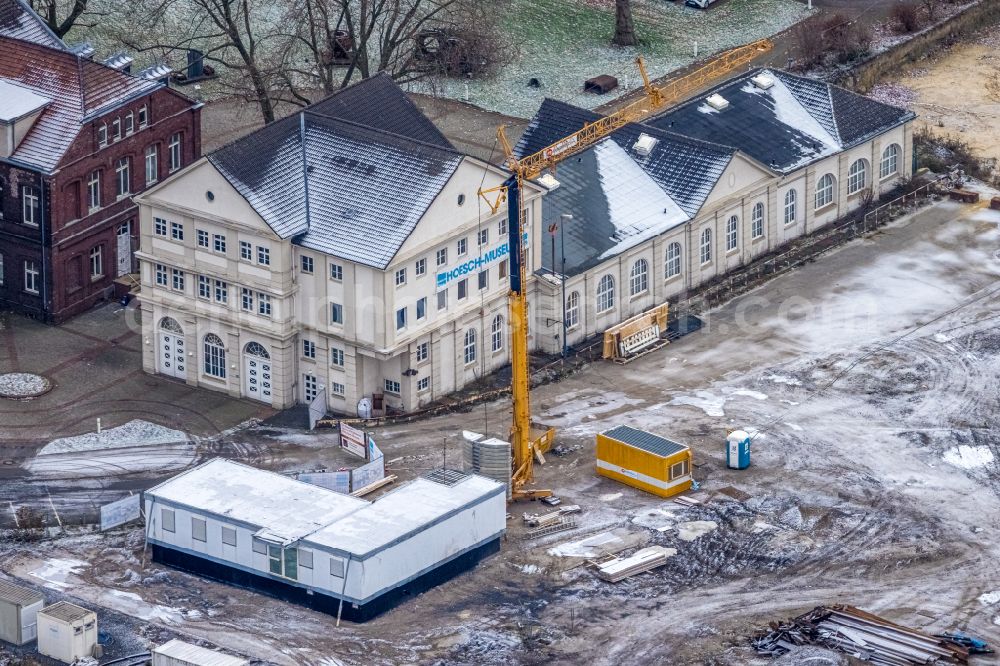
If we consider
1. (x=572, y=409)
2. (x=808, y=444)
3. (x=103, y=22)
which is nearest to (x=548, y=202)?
(x=572, y=409)

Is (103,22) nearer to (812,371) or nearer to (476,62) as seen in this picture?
(476,62)

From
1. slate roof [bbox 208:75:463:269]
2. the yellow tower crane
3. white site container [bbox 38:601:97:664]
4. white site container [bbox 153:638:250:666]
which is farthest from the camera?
slate roof [bbox 208:75:463:269]

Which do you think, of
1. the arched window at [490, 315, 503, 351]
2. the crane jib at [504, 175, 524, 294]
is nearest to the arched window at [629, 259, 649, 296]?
the arched window at [490, 315, 503, 351]

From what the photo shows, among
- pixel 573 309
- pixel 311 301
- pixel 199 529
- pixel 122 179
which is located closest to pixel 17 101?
pixel 122 179

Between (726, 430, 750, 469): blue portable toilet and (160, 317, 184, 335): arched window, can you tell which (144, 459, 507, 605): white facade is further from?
(160, 317, 184, 335): arched window

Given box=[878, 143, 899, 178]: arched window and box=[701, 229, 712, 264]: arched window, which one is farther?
box=[878, 143, 899, 178]: arched window
